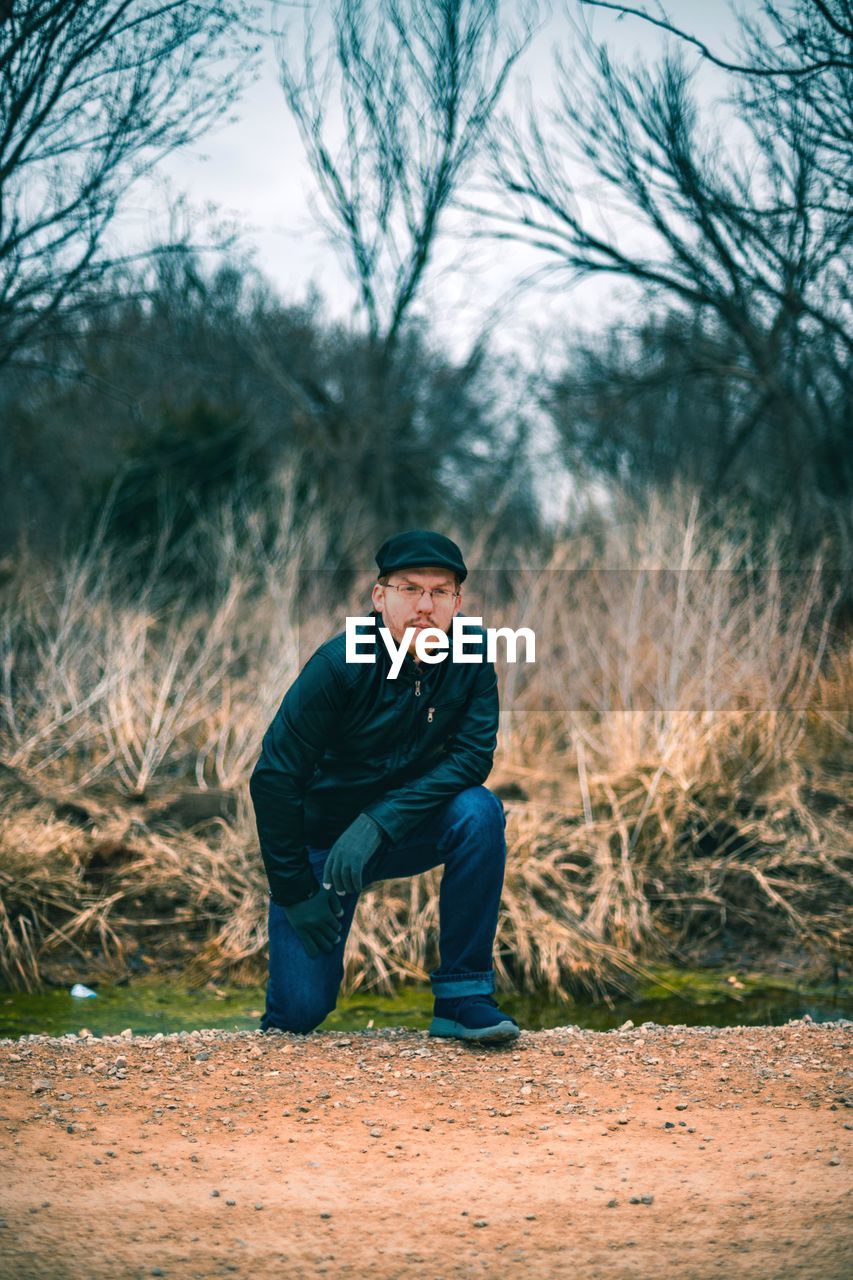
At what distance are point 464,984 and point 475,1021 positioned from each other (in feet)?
0.37

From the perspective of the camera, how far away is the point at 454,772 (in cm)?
379

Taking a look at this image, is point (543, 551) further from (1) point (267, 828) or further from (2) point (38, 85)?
(1) point (267, 828)

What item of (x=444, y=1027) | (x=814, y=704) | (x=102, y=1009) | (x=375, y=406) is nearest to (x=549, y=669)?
(x=814, y=704)

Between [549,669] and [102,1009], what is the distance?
3841 millimetres

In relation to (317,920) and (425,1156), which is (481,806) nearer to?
(317,920)

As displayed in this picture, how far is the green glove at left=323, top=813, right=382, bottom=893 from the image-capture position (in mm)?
3584

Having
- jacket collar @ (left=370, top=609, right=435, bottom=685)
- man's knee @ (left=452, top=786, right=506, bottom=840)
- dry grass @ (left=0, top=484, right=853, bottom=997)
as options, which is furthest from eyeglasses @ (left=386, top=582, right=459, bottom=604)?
dry grass @ (left=0, top=484, right=853, bottom=997)

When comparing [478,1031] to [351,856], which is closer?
[351,856]

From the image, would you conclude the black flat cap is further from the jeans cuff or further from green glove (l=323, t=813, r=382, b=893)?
the jeans cuff

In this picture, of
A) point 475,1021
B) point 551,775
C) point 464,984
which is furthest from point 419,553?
point 551,775

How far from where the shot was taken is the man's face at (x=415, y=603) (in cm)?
371

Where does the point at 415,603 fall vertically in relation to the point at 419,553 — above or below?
below

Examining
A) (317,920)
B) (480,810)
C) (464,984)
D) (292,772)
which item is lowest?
(464,984)

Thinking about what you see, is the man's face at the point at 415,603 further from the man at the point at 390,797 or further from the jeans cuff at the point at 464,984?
the jeans cuff at the point at 464,984
